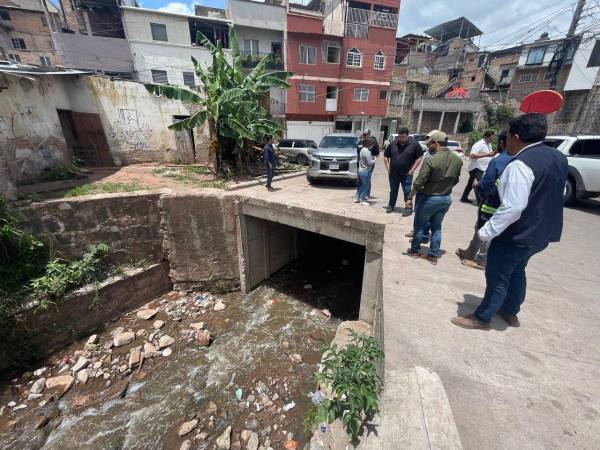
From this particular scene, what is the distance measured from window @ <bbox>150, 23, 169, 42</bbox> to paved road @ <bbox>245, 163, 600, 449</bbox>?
22.8m

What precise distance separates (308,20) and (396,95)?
1134 centimetres

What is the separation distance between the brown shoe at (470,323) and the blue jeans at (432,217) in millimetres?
1447

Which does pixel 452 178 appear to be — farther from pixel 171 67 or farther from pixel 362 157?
pixel 171 67

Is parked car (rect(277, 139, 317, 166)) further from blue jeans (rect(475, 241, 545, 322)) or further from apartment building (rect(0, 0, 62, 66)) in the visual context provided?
apartment building (rect(0, 0, 62, 66))

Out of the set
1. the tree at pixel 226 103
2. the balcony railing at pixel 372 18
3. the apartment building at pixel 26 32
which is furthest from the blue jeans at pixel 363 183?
the apartment building at pixel 26 32

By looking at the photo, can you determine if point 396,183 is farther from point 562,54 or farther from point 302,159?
point 562,54

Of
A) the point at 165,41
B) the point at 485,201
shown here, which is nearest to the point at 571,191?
the point at 485,201

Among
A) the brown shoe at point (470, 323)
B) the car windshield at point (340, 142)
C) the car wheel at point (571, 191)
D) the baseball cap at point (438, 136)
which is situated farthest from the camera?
the car windshield at point (340, 142)

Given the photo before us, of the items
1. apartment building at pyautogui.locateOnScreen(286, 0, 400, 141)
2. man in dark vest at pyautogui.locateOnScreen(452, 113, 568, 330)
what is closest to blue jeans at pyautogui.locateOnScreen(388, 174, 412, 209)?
man in dark vest at pyautogui.locateOnScreen(452, 113, 568, 330)

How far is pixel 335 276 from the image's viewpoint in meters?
9.11

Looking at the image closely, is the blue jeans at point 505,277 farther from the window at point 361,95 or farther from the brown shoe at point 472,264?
the window at point 361,95

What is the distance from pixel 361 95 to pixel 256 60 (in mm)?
9852

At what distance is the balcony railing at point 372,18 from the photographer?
22.0 meters

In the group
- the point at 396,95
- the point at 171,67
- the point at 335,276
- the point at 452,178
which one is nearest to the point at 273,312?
the point at 335,276
